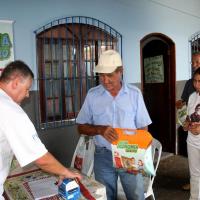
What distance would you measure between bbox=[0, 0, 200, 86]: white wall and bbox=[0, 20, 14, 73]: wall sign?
76 mm

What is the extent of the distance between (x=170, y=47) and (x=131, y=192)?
355 cm

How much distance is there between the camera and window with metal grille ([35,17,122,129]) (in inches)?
135

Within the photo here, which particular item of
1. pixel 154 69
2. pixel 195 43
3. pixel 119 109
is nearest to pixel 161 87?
pixel 154 69

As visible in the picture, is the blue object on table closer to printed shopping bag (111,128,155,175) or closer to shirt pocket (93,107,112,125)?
printed shopping bag (111,128,155,175)

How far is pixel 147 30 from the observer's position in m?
4.59

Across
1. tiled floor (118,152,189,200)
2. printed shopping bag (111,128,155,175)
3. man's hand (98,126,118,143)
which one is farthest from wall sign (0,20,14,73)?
tiled floor (118,152,189,200)

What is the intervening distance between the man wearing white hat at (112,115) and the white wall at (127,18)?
1.45 metres

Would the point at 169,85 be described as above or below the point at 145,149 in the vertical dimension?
above

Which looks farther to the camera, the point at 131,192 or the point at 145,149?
the point at 131,192

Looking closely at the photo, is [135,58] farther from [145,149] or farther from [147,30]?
[145,149]

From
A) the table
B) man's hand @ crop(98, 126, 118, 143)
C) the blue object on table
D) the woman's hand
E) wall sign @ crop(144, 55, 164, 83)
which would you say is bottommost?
the table

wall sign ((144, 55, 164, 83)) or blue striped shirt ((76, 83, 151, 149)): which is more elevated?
wall sign ((144, 55, 164, 83))

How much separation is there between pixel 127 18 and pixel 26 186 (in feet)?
10.2

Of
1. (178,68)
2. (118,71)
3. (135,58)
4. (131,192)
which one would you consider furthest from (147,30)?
(131,192)
